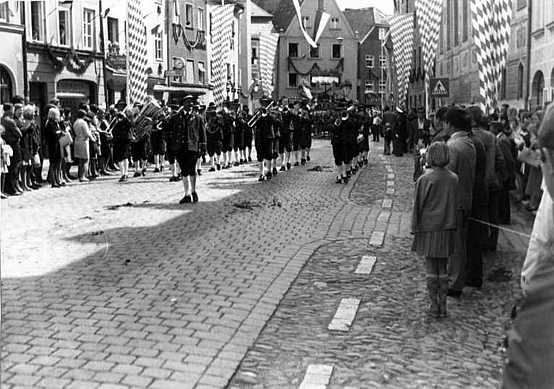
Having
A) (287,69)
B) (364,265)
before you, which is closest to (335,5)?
(287,69)

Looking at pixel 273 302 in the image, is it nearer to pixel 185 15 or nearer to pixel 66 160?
pixel 66 160

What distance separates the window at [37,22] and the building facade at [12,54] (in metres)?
1.23

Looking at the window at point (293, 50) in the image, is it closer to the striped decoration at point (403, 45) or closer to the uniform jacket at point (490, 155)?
the striped decoration at point (403, 45)

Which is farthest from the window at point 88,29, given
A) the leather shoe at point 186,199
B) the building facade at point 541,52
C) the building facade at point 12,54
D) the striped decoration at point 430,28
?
the leather shoe at point 186,199

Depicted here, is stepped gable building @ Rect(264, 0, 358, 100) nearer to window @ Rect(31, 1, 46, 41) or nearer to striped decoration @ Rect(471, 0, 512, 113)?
window @ Rect(31, 1, 46, 41)

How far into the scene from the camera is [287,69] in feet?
274

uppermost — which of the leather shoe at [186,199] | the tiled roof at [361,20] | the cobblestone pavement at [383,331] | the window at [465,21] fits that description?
the tiled roof at [361,20]

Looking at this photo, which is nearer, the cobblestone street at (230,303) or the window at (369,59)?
the cobblestone street at (230,303)

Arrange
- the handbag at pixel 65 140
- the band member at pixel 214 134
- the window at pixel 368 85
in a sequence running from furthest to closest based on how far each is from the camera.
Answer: the window at pixel 368 85 < the band member at pixel 214 134 < the handbag at pixel 65 140

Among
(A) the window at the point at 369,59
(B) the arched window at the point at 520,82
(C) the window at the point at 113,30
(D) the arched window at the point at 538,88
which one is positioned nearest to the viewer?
(D) the arched window at the point at 538,88

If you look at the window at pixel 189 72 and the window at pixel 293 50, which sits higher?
the window at pixel 293 50

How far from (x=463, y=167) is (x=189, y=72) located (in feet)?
129

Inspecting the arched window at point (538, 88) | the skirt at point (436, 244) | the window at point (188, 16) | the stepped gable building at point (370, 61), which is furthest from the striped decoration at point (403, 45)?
the stepped gable building at point (370, 61)

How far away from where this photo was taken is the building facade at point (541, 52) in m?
20.0
